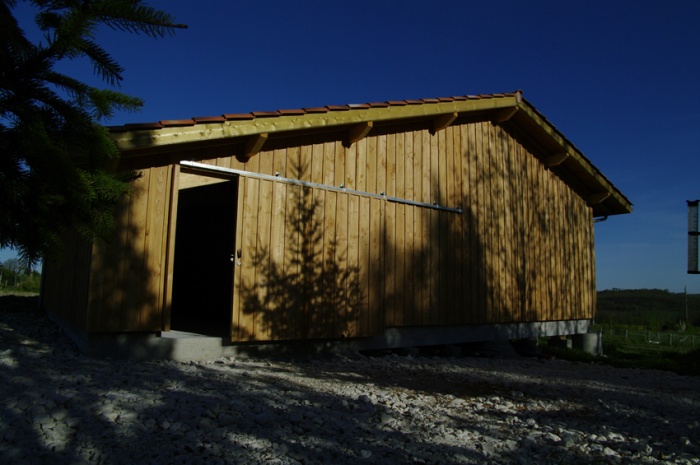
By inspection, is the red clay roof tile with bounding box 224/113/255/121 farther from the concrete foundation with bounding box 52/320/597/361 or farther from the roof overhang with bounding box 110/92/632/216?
the concrete foundation with bounding box 52/320/597/361

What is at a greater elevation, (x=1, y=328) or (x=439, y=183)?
(x=439, y=183)

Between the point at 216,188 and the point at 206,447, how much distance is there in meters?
6.79

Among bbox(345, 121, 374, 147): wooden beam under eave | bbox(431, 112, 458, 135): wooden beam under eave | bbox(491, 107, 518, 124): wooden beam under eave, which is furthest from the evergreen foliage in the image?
bbox(491, 107, 518, 124): wooden beam under eave

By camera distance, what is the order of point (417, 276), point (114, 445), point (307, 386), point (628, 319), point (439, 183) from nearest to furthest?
point (114, 445) → point (307, 386) → point (417, 276) → point (439, 183) → point (628, 319)

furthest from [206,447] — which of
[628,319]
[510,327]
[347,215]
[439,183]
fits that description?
[628,319]

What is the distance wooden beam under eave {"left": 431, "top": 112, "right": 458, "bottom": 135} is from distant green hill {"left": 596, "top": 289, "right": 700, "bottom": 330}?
1973 cm

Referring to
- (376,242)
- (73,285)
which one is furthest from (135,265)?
(376,242)

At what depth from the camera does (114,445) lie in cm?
282

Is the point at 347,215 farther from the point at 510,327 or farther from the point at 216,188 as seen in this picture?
the point at 510,327

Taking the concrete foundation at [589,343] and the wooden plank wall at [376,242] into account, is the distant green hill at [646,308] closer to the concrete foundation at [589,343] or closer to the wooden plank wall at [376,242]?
the concrete foundation at [589,343]

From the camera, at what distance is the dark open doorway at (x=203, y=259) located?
1093 centimetres

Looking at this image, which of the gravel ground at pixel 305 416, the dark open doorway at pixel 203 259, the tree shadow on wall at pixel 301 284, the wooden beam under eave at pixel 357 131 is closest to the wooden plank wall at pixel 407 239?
the tree shadow on wall at pixel 301 284

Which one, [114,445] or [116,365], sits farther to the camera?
[116,365]

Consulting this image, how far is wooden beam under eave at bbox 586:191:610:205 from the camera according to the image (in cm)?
1156
